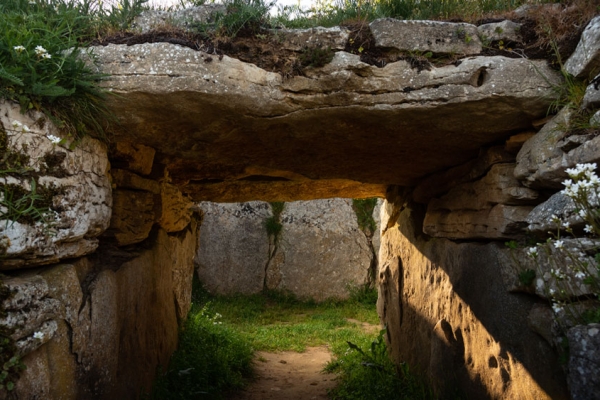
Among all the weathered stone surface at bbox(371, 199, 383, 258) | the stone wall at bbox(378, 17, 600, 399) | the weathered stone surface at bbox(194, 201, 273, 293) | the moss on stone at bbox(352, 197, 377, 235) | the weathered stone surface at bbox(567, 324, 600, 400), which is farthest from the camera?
the moss on stone at bbox(352, 197, 377, 235)

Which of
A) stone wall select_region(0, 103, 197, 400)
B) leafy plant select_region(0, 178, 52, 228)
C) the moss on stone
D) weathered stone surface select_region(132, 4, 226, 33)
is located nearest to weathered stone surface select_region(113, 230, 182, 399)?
stone wall select_region(0, 103, 197, 400)

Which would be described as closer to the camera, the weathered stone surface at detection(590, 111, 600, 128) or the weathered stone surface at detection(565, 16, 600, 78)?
the weathered stone surface at detection(590, 111, 600, 128)

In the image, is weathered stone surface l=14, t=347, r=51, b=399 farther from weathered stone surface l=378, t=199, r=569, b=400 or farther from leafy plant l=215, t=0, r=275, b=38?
weathered stone surface l=378, t=199, r=569, b=400

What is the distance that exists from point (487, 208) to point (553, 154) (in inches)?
29.3

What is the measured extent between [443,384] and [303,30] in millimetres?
2673

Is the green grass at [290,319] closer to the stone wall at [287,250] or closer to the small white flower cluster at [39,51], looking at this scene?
the stone wall at [287,250]

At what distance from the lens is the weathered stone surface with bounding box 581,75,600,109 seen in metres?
2.55

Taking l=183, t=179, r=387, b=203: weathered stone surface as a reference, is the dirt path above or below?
below

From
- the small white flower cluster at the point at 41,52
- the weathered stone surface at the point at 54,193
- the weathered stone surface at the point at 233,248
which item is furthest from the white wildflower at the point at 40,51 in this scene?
the weathered stone surface at the point at 233,248

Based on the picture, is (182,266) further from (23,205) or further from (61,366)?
(23,205)

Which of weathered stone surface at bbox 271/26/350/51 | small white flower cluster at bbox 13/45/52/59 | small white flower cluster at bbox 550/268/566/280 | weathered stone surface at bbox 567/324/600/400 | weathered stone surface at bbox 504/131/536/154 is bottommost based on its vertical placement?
weathered stone surface at bbox 567/324/600/400

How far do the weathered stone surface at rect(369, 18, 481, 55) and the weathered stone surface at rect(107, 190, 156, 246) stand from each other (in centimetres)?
192

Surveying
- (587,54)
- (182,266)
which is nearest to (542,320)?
(587,54)

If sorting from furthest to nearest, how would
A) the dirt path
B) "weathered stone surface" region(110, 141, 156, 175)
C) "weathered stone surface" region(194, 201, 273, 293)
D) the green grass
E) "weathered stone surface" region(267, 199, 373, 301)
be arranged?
"weathered stone surface" region(194, 201, 273, 293) → "weathered stone surface" region(267, 199, 373, 301) → the green grass → the dirt path → "weathered stone surface" region(110, 141, 156, 175)
